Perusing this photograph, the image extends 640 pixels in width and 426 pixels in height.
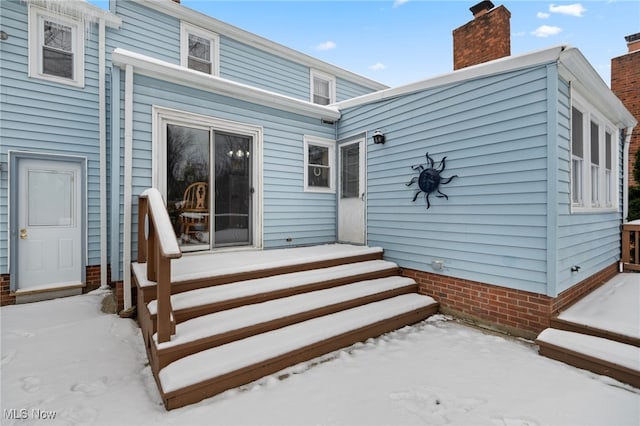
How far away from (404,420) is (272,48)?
25.6ft

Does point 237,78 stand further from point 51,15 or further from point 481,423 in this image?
point 481,423

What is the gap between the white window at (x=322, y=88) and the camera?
8.16 metres

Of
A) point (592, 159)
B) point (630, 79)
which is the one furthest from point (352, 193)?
point (630, 79)

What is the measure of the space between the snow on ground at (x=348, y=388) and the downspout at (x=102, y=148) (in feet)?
6.16

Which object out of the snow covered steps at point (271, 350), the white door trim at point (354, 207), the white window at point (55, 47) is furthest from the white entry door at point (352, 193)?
the white window at point (55, 47)

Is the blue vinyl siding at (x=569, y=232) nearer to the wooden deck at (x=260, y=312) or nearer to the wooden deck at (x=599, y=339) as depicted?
the wooden deck at (x=599, y=339)

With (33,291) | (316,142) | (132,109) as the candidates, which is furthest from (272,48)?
(33,291)

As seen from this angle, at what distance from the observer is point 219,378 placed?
214cm

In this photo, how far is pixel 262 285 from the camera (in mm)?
3213

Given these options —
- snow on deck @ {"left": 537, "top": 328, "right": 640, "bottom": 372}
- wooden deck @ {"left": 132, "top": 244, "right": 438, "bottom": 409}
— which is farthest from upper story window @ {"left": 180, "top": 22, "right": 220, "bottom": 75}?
snow on deck @ {"left": 537, "top": 328, "right": 640, "bottom": 372}

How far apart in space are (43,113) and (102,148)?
0.87m

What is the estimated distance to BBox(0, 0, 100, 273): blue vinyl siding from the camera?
170 inches

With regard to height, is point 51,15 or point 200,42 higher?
point 200,42

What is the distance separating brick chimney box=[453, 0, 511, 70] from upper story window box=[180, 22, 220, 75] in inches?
215
